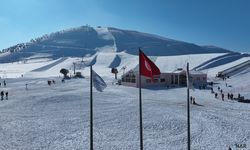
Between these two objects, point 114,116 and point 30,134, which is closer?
point 30,134

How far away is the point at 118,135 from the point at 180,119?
8.13m

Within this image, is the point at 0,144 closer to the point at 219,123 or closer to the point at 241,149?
the point at 241,149

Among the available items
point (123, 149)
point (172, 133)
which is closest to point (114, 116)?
point (172, 133)

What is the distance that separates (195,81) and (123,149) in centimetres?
5783

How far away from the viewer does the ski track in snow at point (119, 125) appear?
23688 millimetres

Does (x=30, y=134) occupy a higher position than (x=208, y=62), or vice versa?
(x=208, y=62)

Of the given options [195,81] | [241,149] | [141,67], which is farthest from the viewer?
[195,81]

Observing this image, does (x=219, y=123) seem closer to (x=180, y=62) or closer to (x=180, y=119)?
(x=180, y=119)

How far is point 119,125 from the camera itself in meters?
29.9

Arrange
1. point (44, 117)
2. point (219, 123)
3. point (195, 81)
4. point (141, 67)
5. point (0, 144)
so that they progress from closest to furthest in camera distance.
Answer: point (141, 67), point (0, 144), point (219, 123), point (44, 117), point (195, 81)

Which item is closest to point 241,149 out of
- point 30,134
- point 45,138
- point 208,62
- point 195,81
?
point 45,138

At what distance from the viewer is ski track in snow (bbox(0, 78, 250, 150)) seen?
77.7ft

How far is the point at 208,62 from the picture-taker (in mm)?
147875

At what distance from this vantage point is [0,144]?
23.2 m
